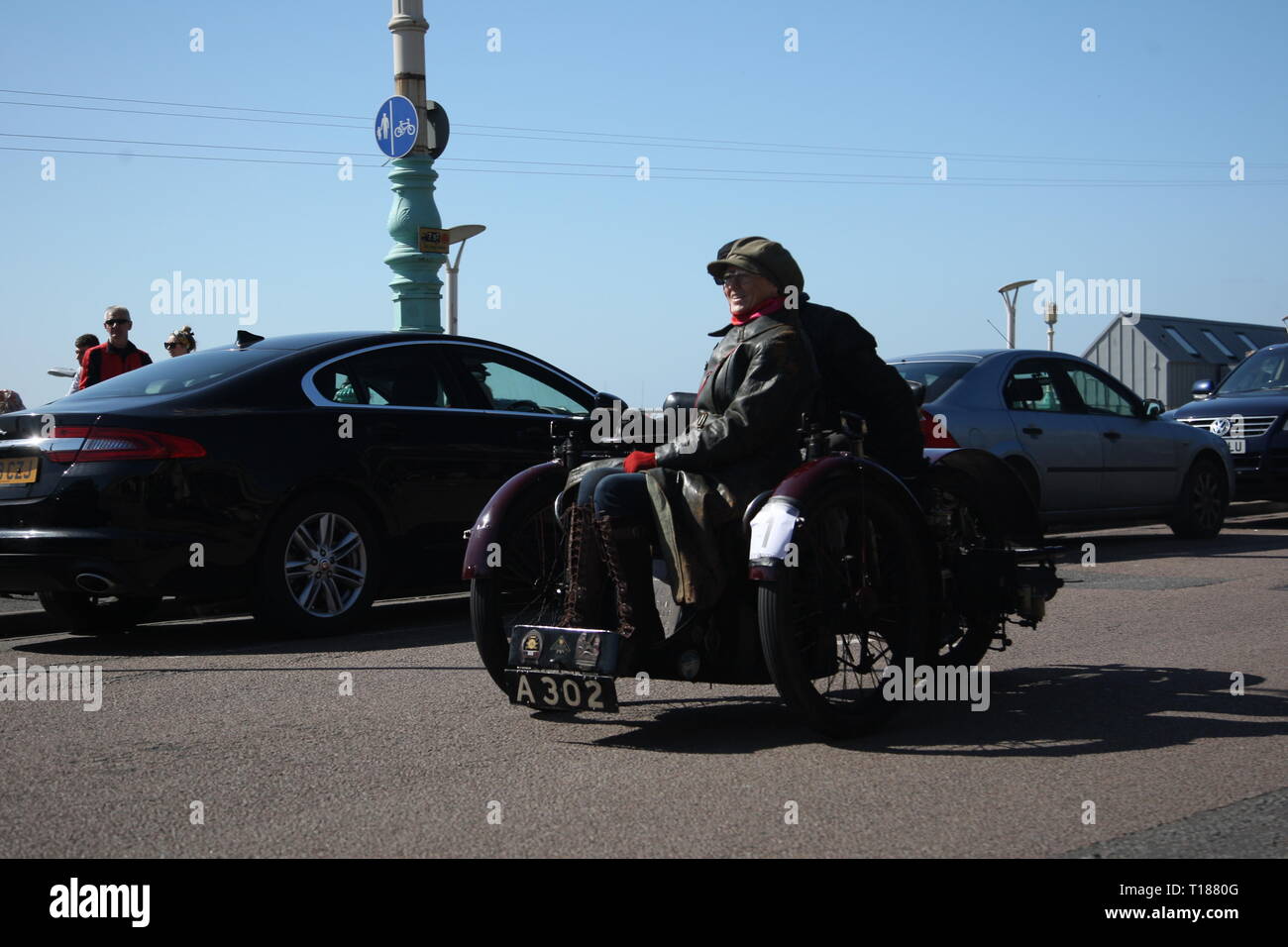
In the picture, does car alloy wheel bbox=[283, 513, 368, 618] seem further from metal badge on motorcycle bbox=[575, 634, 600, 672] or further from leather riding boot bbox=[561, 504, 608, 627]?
metal badge on motorcycle bbox=[575, 634, 600, 672]

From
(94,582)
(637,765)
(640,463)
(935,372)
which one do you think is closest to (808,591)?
(640,463)

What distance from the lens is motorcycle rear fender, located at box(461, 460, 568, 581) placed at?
229 inches

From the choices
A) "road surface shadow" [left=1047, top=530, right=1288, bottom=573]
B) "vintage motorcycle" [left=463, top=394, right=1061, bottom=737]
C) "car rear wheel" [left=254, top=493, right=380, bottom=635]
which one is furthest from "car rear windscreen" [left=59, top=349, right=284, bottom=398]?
"road surface shadow" [left=1047, top=530, right=1288, bottom=573]

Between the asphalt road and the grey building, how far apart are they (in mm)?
45760

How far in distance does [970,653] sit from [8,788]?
364 cm

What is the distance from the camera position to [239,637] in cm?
834

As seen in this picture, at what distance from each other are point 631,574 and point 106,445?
3.50 meters

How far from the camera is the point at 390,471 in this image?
338 inches

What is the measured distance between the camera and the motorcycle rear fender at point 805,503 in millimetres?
5031

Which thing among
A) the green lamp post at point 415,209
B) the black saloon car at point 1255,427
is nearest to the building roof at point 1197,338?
the black saloon car at point 1255,427

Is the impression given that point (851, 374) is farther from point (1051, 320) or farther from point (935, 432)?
point (1051, 320)

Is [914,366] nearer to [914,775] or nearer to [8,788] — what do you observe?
[914,775]

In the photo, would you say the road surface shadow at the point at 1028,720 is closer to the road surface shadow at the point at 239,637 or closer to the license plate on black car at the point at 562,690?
the license plate on black car at the point at 562,690
